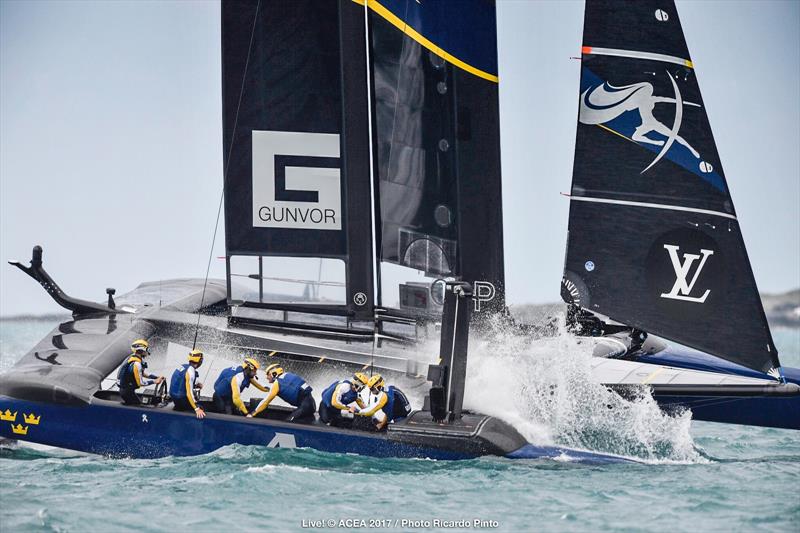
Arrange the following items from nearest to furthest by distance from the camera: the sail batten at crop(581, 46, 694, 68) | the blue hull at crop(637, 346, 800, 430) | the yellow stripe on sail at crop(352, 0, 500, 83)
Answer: the sail batten at crop(581, 46, 694, 68)
the blue hull at crop(637, 346, 800, 430)
the yellow stripe on sail at crop(352, 0, 500, 83)

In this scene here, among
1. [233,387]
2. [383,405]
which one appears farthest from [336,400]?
[233,387]

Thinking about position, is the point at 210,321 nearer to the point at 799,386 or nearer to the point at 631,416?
the point at 631,416

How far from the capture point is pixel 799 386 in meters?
10.1

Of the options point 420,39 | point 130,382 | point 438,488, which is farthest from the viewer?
point 420,39

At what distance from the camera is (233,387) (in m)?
9.33

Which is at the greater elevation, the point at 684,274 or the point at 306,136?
the point at 306,136

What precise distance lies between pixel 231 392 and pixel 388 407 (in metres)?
1.29

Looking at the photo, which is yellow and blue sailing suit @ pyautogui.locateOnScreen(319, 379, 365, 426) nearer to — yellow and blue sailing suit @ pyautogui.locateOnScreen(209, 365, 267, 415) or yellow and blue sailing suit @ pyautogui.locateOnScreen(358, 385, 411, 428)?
yellow and blue sailing suit @ pyautogui.locateOnScreen(358, 385, 411, 428)

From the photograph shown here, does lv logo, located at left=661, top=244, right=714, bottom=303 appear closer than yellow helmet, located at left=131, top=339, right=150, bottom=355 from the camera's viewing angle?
Yes

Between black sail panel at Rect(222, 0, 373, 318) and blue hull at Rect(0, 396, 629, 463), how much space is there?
209 centimetres

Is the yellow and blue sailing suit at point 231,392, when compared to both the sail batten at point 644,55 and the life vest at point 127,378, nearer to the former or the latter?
the life vest at point 127,378

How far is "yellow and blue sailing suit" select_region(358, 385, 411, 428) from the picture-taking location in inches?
352

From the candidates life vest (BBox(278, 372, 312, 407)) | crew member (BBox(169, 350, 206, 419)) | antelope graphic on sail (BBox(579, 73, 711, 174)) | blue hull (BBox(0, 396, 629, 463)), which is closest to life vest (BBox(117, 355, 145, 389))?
blue hull (BBox(0, 396, 629, 463))

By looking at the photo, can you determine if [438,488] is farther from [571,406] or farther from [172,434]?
[172,434]
